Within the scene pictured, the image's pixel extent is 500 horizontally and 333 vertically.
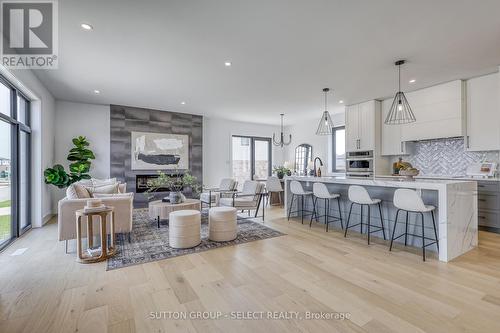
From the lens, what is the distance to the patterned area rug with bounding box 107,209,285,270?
3070 mm

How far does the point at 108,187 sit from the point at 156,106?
3.06 metres

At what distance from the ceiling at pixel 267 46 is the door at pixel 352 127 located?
2.91 ft

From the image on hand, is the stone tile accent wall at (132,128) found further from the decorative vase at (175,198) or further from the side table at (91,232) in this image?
the side table at (91,232)

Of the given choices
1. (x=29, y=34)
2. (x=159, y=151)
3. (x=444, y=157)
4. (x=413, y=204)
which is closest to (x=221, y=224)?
(x=413, y=204)

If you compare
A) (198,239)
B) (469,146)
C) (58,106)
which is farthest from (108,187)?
(469,146)

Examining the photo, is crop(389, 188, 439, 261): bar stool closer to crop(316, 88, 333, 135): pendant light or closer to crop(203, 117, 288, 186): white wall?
crop(316, 88, 333, 135): pendant light

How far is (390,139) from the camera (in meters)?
5.79

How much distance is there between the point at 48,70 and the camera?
13.4 ft

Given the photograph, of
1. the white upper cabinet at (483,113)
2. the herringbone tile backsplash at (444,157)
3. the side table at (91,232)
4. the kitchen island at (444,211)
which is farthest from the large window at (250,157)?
the white upper cabinet at (483,113)

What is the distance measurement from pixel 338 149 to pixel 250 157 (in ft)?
10.3

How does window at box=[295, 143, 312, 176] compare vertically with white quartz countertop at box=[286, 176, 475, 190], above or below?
above

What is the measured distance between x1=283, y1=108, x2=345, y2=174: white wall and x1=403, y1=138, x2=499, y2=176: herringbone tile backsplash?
238 centimetres

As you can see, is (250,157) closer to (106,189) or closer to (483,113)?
(106,189)

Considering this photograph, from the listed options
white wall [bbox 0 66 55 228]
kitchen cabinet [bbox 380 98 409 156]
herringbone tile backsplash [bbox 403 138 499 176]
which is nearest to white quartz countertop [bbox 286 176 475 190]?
herringbone tile backsplash [bbox 403 138 499 176]
